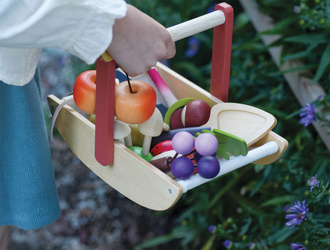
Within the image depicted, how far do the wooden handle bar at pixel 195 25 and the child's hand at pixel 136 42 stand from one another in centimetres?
5

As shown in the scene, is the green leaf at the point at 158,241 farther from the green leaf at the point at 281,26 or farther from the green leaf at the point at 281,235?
the green leaf at the point at 281,26

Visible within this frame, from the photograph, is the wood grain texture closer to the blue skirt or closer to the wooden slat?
the wooden slat

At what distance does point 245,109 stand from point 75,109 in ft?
1.14

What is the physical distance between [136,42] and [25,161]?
37 centimetres

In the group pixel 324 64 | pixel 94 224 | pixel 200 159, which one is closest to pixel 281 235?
pixel 324 64

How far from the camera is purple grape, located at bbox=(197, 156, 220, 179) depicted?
2.55 ft

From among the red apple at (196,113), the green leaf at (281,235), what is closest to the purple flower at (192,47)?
the green leaf at (281,235)

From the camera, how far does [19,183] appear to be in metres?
0.97

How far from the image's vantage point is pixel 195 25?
33.3 inches

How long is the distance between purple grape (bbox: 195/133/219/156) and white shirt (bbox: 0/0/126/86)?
0.23 meters

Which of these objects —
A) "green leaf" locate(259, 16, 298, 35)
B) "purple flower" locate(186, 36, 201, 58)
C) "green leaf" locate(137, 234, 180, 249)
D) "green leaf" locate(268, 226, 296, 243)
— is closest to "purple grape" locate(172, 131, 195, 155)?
"green leaf" locate(268, 226, 296, 243)

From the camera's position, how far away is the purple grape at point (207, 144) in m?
0.79

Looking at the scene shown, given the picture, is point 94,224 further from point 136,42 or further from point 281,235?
point 136,42

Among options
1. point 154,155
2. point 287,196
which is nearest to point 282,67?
point 287,196
